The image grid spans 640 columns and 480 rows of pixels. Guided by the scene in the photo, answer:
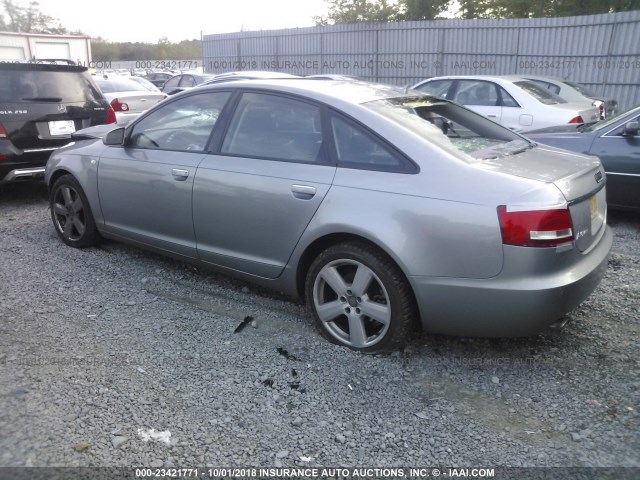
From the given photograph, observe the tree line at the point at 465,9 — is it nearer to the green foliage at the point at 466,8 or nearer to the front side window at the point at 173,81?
the green foliage at the point at 466,8

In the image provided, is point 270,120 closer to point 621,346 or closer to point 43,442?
point 43,442

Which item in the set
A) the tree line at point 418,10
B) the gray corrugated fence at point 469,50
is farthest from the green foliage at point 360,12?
the gray corrugated fence at point 469,50

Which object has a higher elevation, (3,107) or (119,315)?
(3,107)

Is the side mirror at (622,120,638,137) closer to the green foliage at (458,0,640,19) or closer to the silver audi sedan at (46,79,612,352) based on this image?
the silver audi sedan at (46,79,612,352)

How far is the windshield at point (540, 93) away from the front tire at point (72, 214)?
722 centimetres

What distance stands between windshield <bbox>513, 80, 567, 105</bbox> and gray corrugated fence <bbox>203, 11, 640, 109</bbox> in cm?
552

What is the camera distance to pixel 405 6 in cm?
2478

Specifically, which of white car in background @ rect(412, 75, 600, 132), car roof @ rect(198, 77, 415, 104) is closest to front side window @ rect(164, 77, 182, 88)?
A: white car in background @ rect(412, 75, 600, 132)

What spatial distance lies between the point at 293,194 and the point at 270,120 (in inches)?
26.1

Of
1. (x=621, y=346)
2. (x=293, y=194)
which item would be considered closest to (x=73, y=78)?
(x=293, y=194)

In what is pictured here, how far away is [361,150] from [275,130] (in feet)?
2.37

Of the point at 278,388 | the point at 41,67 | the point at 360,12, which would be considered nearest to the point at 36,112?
the point at 41,67

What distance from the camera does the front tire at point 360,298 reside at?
3.31 metres

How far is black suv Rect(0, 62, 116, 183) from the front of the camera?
6527 mm
